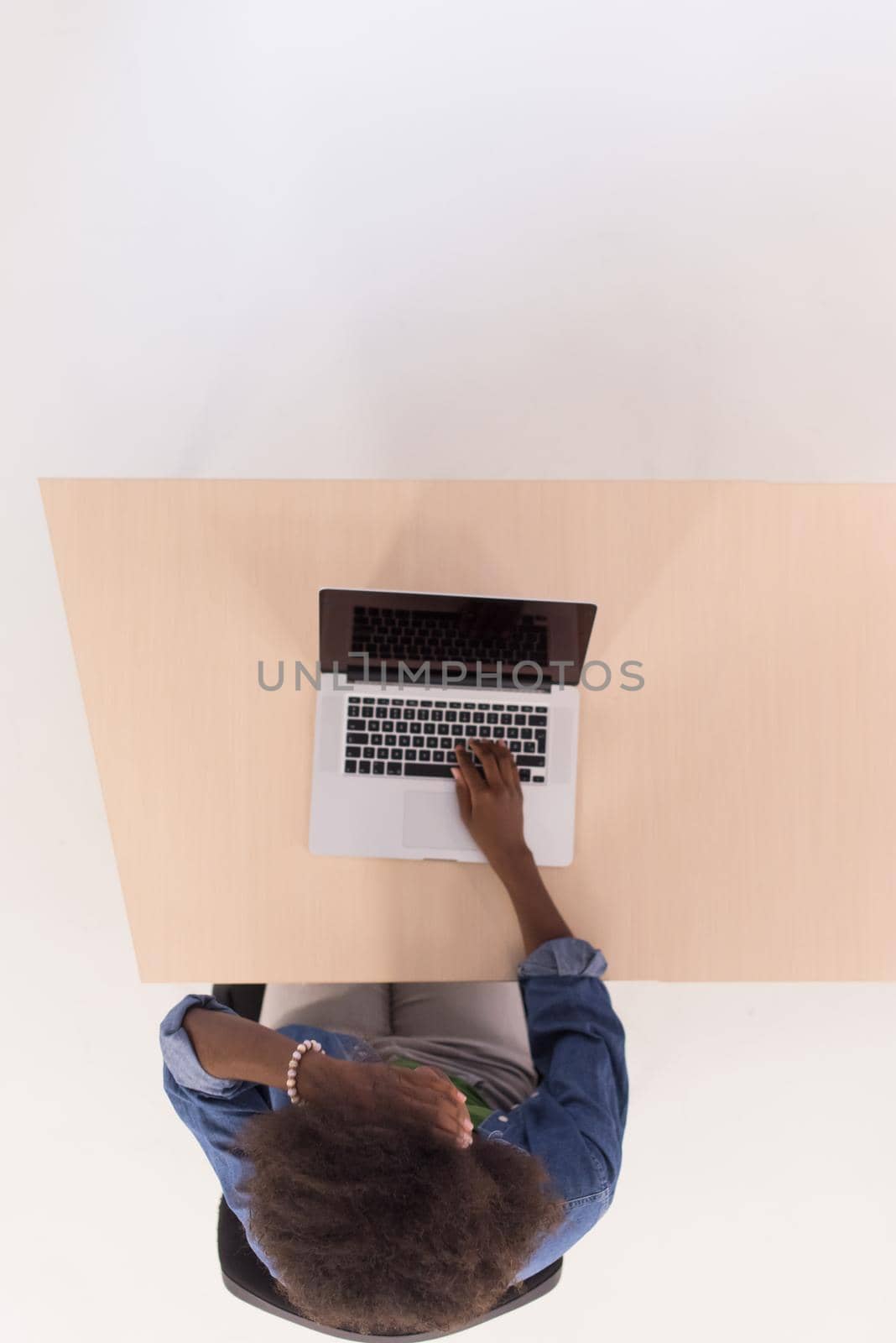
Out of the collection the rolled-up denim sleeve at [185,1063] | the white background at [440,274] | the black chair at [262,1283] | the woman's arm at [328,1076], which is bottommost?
the black chair at [262,1283]

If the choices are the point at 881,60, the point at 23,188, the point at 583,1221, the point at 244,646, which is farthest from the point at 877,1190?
the point at 23,188

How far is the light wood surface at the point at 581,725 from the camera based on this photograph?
1074 millimetres

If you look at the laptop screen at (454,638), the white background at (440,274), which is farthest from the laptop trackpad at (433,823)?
the white background at (440,274)

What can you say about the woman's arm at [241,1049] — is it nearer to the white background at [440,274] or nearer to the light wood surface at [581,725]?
the light wood surface at [581,725]

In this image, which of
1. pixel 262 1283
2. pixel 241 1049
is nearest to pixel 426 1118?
pixel 241 1049

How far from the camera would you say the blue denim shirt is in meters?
0.98

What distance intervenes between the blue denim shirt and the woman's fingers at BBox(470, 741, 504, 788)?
0.65 ft

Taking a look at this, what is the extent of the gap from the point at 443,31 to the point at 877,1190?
2.33m

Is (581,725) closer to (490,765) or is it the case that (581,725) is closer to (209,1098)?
(490,765)

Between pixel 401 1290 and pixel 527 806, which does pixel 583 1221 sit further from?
pixel 527 806

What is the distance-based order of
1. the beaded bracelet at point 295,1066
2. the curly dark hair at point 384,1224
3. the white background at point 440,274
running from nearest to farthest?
1. the curly dark hair at point 384,1224
2. the beaded bracelet at point 295,1066
3. the white background at point 440,274

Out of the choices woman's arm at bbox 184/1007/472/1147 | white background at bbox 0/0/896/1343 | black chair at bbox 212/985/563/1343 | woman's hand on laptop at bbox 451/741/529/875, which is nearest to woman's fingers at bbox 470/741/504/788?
woman's hand on laptop at bbox 451/741/529/875

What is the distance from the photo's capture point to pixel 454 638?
1.01 metres

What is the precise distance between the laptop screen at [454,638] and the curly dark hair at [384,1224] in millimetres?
486
